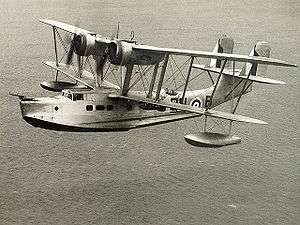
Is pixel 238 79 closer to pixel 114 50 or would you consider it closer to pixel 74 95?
pixel 114 50

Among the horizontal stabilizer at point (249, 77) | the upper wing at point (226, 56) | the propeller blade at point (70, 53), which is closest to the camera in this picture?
the upper wing at point (226, 56)

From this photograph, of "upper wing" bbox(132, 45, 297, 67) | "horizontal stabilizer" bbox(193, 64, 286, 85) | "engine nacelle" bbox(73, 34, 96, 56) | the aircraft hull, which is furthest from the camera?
"engine nacelle" bbox(73, 34, 96, 56)

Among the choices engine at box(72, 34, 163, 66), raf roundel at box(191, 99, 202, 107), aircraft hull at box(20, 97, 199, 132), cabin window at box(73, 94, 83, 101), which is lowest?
aircraft hull at box(20, 97, 199, 132)

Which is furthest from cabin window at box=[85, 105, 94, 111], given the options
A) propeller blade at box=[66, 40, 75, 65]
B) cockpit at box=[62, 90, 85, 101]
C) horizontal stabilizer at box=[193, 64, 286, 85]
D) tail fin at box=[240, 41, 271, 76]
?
tail fin at box=[240, 41, 271, 76]

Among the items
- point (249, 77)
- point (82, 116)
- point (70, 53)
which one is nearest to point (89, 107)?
point (82, 116)

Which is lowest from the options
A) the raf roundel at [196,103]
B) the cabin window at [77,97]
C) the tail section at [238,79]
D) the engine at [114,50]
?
the raf roundel at [196,103]

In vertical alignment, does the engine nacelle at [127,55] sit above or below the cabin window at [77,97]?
above

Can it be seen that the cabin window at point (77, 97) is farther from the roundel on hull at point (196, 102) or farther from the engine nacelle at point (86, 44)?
the roundel on hull at point (196, 102)

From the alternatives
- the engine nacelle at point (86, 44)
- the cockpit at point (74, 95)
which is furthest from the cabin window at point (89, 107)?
the engine nacelle at point (86, 44)

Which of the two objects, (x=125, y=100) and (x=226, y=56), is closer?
(x=226, y=56)

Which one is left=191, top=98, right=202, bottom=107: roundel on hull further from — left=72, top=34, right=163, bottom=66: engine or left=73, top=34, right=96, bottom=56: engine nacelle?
left=73, top=34, right=96, bottom=56: engine nacelle
